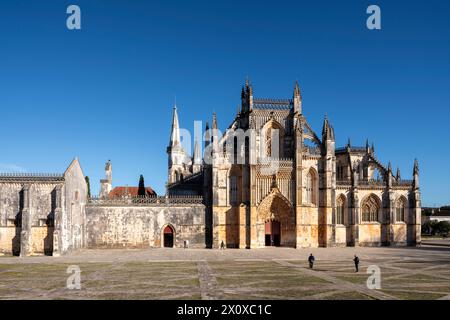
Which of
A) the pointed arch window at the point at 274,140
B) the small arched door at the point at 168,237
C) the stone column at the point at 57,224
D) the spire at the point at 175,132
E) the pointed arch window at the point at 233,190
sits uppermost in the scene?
the spire at the point at 175,132

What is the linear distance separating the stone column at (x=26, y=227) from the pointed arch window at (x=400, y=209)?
156 ft

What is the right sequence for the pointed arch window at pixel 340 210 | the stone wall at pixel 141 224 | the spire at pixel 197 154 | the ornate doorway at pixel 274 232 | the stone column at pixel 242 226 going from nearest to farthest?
1. the stone wall at pixel 141 224
2. the stone column at pixel 242 226
3. the ornate doorway at pixel 274 232
4. the pointed arch window at pixel 340 210
5. the spire at pixel 197 154

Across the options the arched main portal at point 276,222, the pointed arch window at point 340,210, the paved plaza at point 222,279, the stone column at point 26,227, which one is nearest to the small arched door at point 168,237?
the arched main portal at point 276,222

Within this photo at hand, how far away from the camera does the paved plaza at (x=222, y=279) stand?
23.6 meters

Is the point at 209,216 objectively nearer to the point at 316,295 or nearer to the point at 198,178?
the point at 198,178

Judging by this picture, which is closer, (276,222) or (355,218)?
(276,222)

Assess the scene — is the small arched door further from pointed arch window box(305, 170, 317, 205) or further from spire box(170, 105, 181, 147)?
spire box(170, 105, 181, 147)

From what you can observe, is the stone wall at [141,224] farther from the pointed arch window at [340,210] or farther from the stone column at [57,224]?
the pointed arch window at [340,210]

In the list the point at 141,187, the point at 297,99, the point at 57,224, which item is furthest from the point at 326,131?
the point at 57,224

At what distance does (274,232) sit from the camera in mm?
59969

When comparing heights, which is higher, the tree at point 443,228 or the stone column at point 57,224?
the stone column at point 57,224

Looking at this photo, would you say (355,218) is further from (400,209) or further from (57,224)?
(57,224)

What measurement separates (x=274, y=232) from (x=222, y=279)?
3168 centimetres

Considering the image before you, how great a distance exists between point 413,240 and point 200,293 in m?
49.5
